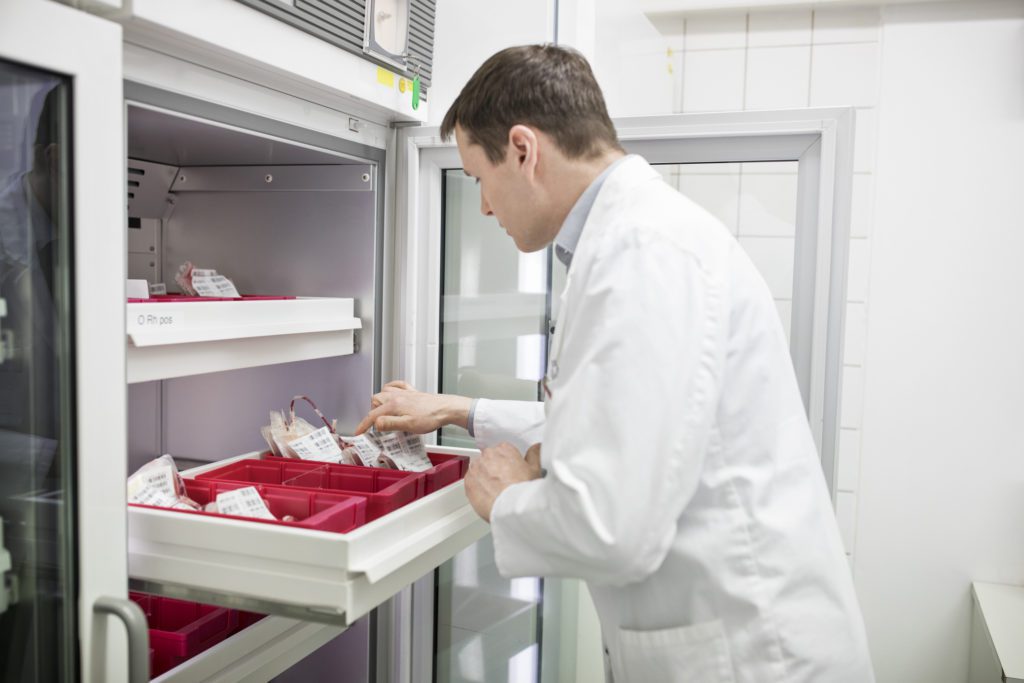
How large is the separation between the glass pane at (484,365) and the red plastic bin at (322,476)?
417 mm

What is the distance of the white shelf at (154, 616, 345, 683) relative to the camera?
1090 millimetres

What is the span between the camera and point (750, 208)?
2.57 m

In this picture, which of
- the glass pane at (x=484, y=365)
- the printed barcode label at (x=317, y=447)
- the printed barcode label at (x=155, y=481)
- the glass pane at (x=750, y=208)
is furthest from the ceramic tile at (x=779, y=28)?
the printed barcode label at (x=155, y=481)

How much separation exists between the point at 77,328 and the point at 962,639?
2526mm

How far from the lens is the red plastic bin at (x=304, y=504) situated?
1.01 m

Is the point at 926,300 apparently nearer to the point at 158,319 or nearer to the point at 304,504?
A: the point at 304,504

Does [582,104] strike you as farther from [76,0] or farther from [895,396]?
[895,396]

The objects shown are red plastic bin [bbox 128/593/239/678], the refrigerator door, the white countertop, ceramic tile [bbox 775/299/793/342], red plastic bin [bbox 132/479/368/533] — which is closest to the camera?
the refrigerator door

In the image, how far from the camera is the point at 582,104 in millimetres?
1059

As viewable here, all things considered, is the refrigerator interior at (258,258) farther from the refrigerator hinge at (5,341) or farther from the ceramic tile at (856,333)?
the ceramic tile at (856,333)

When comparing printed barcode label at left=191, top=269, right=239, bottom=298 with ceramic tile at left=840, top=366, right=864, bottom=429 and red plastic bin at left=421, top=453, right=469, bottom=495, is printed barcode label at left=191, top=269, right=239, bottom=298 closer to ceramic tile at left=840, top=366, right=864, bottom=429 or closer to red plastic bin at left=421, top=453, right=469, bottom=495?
red plastic bin at left=421, top=453, right=469, bottom=495

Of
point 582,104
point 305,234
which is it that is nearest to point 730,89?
point 305,234

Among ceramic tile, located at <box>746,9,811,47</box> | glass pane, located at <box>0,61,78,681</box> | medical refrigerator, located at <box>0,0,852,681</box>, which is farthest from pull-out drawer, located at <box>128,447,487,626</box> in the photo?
ceramic tile, located at <box>746,9,811,47</box>

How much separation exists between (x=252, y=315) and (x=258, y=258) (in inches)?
16.7
